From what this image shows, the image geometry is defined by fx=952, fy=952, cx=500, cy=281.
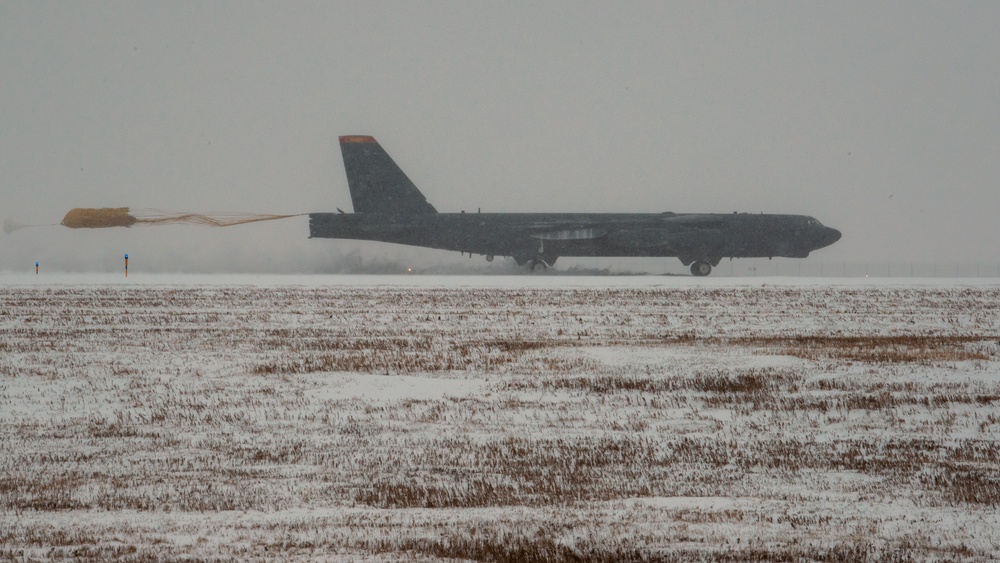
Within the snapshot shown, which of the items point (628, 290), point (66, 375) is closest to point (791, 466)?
point (66, 375)

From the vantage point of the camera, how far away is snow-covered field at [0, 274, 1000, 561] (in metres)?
7.09

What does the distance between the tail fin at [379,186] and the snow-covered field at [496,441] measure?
76.8ft

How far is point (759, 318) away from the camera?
83.5 ft

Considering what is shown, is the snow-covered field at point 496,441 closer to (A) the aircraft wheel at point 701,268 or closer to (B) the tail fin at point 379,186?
(B) the tail fin at point 379,186

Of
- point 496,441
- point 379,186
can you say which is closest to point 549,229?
point 379,186

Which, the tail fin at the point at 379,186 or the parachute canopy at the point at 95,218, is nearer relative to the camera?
the parachute canopy at the point at 95,218

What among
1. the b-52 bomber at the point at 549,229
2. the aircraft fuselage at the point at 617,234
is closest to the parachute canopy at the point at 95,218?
the b-52 bomber at the point at 549,229

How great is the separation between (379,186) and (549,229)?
8.53 metres

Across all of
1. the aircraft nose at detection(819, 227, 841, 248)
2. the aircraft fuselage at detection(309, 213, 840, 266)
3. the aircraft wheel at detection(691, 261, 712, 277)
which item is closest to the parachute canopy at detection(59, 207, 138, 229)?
the aircraft fuselage at detection(309, 213, 840, 266)

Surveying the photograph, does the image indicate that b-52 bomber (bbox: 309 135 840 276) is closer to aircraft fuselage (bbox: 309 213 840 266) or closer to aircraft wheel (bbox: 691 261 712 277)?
aircraft fuselage (bbox: 309 213 840 266)

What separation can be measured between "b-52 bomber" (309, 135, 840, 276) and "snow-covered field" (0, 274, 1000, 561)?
2279cm

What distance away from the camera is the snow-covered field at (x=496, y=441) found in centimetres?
709

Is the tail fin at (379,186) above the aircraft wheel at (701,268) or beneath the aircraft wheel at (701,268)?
above

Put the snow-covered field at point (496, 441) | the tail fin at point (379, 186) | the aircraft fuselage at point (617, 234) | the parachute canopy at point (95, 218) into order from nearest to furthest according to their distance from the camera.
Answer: the snow-covered field at point (496, 441) < the parachute canopy at point (95, 218) < the aircraft fuselage at point (617, 234) < the tail fin at point (379, 186)
